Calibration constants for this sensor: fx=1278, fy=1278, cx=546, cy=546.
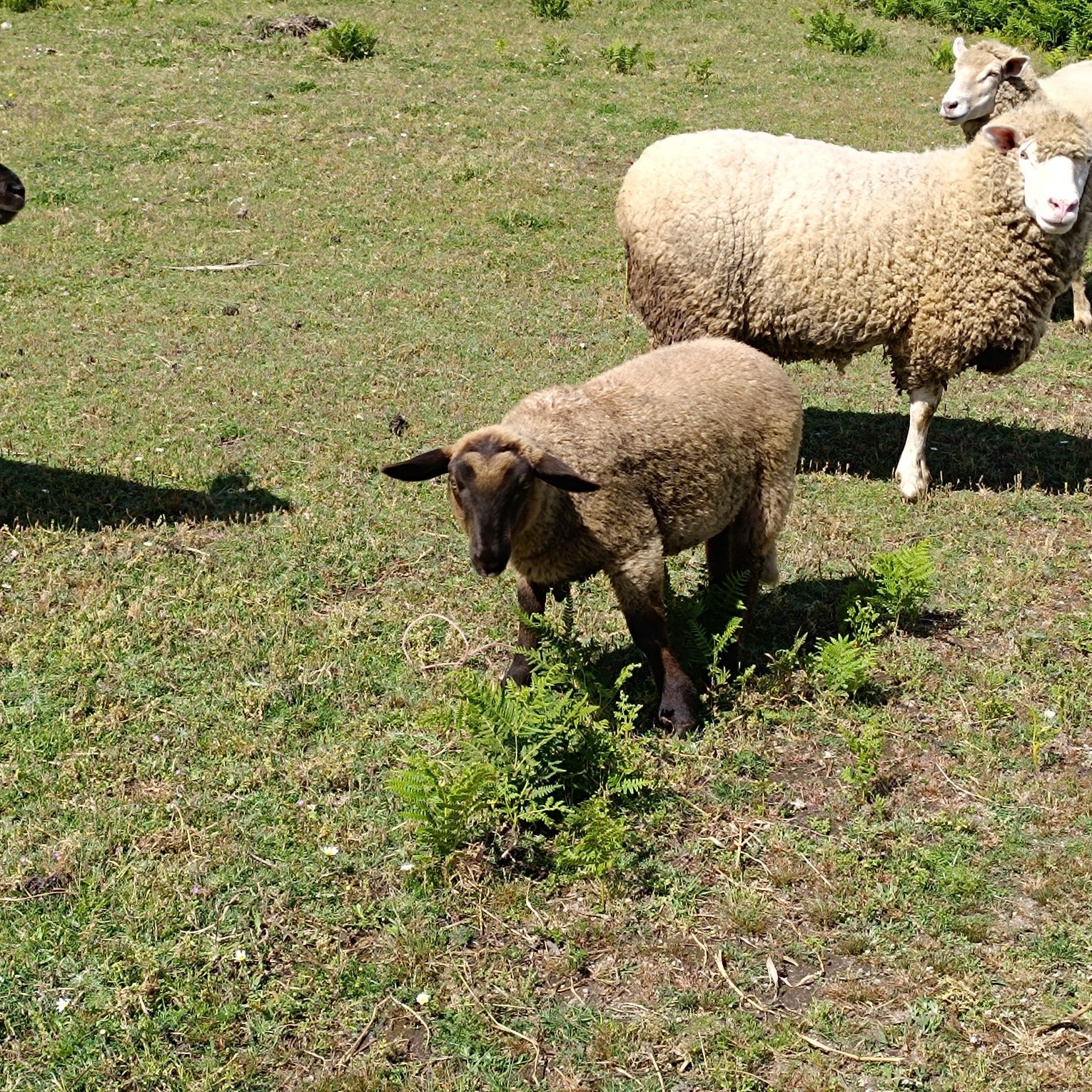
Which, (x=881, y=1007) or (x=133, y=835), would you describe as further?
(x=133, y=835)

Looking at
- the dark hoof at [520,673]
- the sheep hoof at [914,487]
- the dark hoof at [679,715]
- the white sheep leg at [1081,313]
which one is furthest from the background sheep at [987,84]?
the dark hoof at [520,673]

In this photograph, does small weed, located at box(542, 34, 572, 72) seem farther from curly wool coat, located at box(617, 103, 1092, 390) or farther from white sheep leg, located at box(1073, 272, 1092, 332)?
curly wool coat, located at box(617, 103, 1092, 390)

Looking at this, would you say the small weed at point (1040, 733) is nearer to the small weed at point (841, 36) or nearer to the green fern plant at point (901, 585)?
the green fern plant at point (901, 585)

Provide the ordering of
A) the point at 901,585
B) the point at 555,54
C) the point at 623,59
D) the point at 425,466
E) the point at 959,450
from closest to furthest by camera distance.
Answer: the point at 425,466 → the point at 901,585 → the point at 959,450 → the point at 623,59 → the point at 555,54

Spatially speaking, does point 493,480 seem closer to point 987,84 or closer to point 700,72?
point 987,84

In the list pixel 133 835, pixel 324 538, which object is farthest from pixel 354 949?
pixel 324 538

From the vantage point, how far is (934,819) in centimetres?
494

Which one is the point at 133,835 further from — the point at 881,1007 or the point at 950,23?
the point at 950,23

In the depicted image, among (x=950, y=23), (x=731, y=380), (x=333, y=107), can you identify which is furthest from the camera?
(x=950, y=23)

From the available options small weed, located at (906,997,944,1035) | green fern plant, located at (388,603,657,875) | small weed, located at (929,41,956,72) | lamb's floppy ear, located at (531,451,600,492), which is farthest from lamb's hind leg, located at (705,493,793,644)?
small weed, located at (929,41,956,72)

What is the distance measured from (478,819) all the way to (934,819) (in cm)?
176

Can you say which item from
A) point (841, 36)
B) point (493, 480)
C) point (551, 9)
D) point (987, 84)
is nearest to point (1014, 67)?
point (987, 84)

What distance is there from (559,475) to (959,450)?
5075mm

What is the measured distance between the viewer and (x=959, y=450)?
8.98m
